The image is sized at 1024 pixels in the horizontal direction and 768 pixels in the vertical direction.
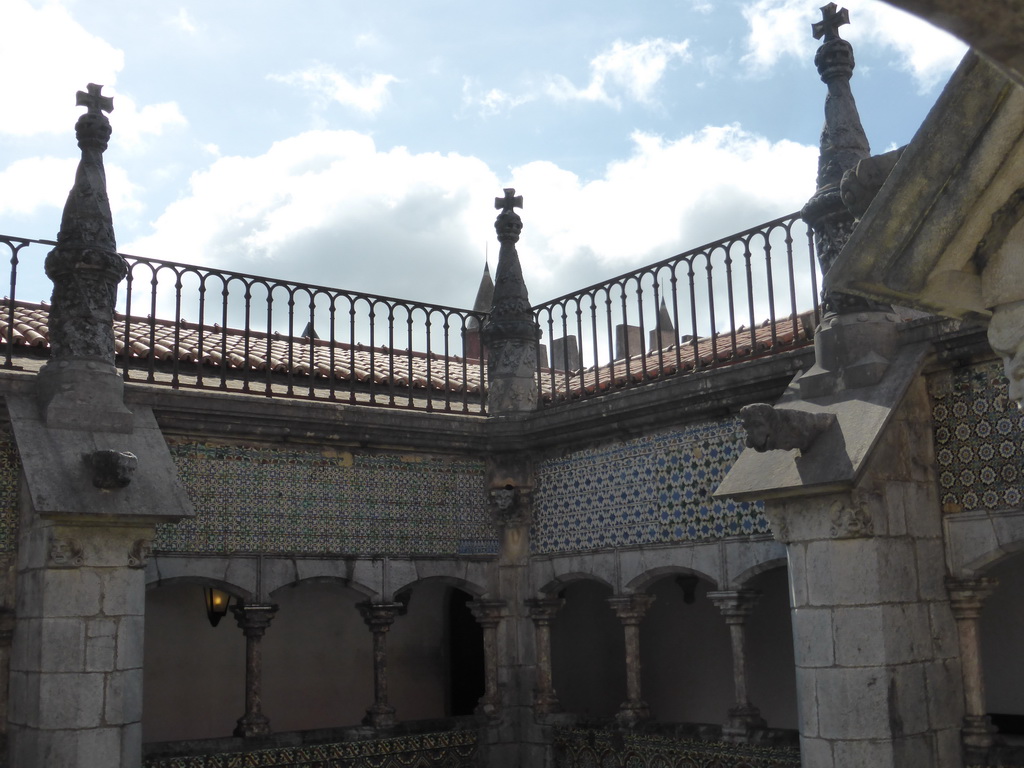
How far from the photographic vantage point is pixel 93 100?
7391 mm

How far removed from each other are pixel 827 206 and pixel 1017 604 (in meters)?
3.90

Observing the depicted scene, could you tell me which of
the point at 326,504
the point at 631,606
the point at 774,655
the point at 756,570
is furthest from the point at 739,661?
the point at 326,504

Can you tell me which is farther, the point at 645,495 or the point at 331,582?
the point at 331,582

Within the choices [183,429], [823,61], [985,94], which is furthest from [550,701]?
[985,94]

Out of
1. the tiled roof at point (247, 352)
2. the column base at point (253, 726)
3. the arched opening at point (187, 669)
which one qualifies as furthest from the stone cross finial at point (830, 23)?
the arched opening at point (187, 669)

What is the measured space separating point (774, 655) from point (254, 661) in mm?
4663

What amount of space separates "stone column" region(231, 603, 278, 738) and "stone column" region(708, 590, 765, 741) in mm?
3212

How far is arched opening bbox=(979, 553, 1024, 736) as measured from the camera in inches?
328

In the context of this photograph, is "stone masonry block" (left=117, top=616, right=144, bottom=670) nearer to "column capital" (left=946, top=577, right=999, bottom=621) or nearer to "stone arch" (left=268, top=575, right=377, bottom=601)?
"stone arch" (left=268, top=575, right=377, bottom=601)

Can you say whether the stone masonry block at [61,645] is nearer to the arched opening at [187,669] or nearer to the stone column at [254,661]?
the stone column at [254,661]

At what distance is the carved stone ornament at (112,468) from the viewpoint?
6.34 m

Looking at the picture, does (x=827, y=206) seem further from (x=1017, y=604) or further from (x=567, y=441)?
(x=1017, y=604)

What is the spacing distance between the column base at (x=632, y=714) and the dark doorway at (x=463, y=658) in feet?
11.0

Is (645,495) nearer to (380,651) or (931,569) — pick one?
(380,651)
